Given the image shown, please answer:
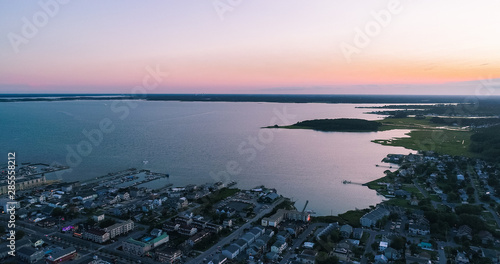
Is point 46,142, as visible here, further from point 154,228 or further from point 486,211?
point 486,211

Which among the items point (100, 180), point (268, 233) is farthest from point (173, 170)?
point (268, 233)

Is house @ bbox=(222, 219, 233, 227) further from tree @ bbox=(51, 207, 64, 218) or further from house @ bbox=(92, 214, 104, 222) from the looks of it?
tree @ bbox=(51, 207, 64, 218)

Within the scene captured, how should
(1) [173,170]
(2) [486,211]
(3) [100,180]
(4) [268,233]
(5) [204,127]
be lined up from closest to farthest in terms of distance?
(4) [268,233]
(2) [486,211]
(3) [100,180]
(1) [173,170]
(5) [204,127]

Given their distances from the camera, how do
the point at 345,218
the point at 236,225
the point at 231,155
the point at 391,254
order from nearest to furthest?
the point at 391,254
the point at 236,225
the point at 345,218
the point at 231,155

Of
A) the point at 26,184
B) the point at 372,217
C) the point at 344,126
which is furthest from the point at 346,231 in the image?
the point at 344,126

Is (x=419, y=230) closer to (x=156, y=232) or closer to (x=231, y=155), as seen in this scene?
(x=156, y=232)

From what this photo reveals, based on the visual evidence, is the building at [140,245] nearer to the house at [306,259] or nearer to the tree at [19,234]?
the tree at [19,234]

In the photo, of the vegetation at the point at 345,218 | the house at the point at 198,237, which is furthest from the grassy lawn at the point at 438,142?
the house at the point at 198,237
